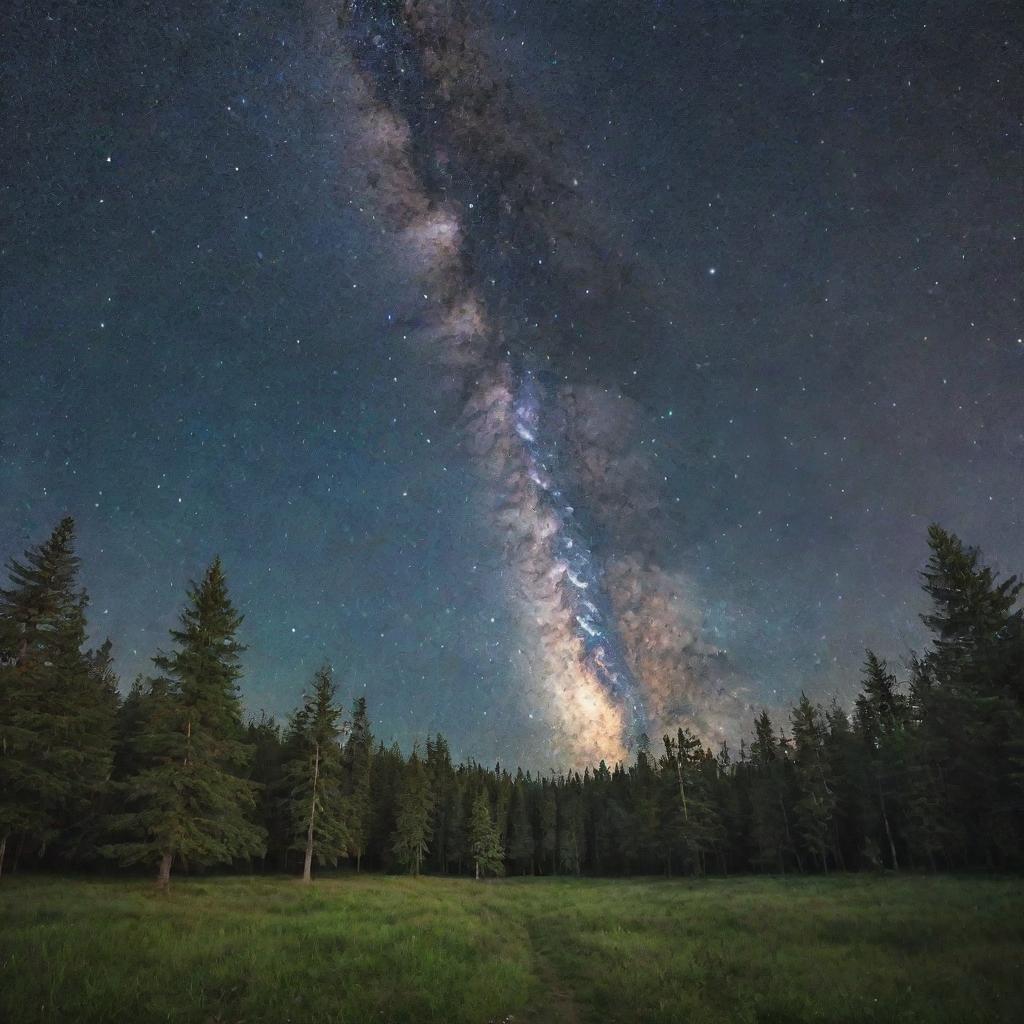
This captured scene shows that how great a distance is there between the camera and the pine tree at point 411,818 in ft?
213

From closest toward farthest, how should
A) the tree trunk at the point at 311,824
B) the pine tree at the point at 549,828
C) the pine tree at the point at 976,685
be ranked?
the pine tree at the point at 976,685 < the tree trunk at the point at 311,824 < the pine tree at the point at 549,828

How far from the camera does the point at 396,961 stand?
13461 millimetres

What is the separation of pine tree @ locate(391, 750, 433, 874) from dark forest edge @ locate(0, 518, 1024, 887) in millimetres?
238

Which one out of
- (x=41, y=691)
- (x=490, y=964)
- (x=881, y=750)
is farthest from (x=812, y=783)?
(x=41, y=691)

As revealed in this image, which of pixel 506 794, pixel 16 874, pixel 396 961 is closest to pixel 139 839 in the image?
pixel 16 874

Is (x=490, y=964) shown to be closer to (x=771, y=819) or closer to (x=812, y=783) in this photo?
(x=812, y=783)

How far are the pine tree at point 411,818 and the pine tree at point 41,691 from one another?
41.9 meters

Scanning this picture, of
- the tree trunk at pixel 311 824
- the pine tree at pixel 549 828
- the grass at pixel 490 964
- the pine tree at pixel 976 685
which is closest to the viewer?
the grass at pixel 490 964

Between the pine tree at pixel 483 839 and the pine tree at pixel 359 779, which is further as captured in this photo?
the pine tree at pixel 483 839

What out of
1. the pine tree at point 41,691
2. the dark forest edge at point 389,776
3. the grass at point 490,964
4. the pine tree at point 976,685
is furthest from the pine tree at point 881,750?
the pine tree at point 41,691

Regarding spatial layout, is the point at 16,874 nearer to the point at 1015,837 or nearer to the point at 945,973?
the point at 945,973

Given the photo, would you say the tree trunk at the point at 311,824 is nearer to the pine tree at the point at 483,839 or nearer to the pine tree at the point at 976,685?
Result: the pine tree at the point at 483,839

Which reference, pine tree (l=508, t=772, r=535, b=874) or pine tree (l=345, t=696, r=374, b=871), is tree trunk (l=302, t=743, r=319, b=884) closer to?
pine tree (l=345, t=696, r=374, b=871)

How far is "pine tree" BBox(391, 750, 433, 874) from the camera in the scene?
64.9 meters
